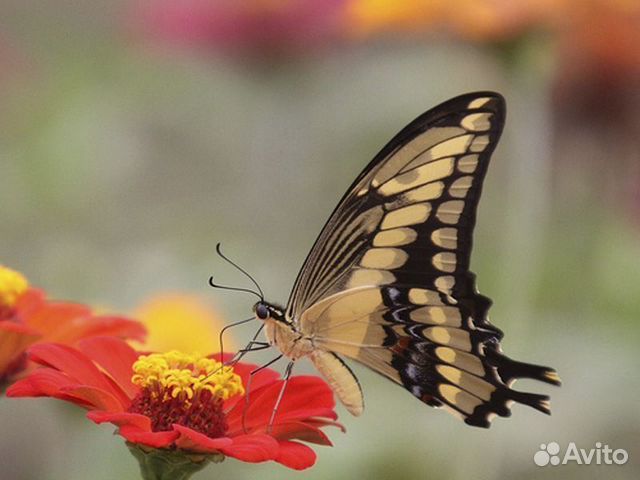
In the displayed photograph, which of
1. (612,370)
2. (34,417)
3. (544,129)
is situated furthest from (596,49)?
(34,417)

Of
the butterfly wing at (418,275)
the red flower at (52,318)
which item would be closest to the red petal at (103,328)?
the red flower at (52,318)

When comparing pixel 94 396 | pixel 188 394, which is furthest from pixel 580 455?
pixel 94 396

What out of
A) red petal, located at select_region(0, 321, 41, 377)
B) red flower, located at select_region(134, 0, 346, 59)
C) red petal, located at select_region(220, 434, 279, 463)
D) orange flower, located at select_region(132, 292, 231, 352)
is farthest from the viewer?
red flower, located at select_region(134, 0, 346, 59)

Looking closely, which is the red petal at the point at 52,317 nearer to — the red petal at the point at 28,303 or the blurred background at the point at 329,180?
the red petal at the point at 28,303

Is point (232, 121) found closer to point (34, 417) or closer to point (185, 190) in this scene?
point (185, 190)

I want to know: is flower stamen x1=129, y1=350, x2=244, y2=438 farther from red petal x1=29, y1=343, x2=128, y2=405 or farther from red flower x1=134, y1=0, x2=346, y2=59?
red flower x1=134, y1=0, x2=346, y2=59

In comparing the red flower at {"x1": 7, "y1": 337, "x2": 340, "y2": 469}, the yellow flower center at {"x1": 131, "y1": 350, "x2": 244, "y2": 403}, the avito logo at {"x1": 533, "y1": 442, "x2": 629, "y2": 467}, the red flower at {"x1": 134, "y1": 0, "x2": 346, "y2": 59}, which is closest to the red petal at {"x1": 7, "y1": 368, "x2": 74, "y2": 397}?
the red flower at {"x1": 7, "y1": 337, "x2": 340, "y2": 469}
